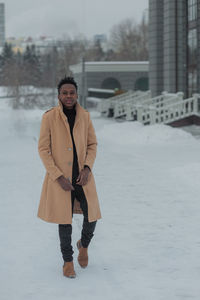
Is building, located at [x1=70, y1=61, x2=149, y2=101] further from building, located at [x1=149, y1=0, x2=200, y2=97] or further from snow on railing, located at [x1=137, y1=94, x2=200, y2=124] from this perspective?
snow on railing, located at [x1=137, y1=94, x2=200, y2=124]

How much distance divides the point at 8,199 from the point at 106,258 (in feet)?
12.8

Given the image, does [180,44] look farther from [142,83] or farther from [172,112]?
[142,83]

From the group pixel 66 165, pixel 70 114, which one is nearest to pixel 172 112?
pixel 70 114

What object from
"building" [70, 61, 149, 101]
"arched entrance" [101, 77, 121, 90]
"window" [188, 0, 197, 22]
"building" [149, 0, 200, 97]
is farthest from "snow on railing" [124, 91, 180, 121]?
"arched entrance" [101, 77, 121, 90]

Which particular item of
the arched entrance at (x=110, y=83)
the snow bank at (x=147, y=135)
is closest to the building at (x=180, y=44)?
the snow bank at (x=147, y=135)

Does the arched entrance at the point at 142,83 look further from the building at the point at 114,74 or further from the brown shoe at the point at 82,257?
the brown shoe at the point at 82,257

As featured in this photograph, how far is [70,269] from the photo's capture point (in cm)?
531

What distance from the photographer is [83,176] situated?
17.1ft

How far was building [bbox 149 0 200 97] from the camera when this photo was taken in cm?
2753

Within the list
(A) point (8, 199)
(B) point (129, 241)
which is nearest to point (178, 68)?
(A) point (8, 199)

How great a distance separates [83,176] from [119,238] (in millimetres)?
1940

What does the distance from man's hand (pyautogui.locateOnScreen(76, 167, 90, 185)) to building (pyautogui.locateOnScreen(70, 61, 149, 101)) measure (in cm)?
4254

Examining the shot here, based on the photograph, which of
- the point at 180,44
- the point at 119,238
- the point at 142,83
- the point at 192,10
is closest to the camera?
the point at 119,238

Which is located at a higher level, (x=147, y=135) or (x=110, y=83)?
(x=110, y=83)
